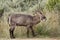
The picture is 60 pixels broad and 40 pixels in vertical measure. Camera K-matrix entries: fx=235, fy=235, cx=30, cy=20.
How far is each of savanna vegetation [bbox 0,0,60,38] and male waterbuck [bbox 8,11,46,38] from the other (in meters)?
0.05

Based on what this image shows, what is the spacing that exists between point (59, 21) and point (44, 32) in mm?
238

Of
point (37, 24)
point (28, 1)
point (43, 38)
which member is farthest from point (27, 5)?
point (43, 38)

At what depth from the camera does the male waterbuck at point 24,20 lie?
300cm

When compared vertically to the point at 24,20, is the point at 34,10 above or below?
above

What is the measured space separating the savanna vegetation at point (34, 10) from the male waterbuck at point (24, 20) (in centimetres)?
5

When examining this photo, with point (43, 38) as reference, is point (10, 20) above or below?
above

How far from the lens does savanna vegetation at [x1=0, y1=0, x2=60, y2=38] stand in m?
3.00

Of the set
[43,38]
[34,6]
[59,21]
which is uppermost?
[34,6]

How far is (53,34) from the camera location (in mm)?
3008

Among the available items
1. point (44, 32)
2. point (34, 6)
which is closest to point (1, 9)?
point (34, 6)

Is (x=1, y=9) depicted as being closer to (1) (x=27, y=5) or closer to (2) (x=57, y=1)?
(1) (x=27, y=5)

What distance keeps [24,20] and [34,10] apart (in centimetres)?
18

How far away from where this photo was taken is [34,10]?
3033mm

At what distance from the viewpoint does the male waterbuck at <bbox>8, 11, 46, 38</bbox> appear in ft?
9.85
